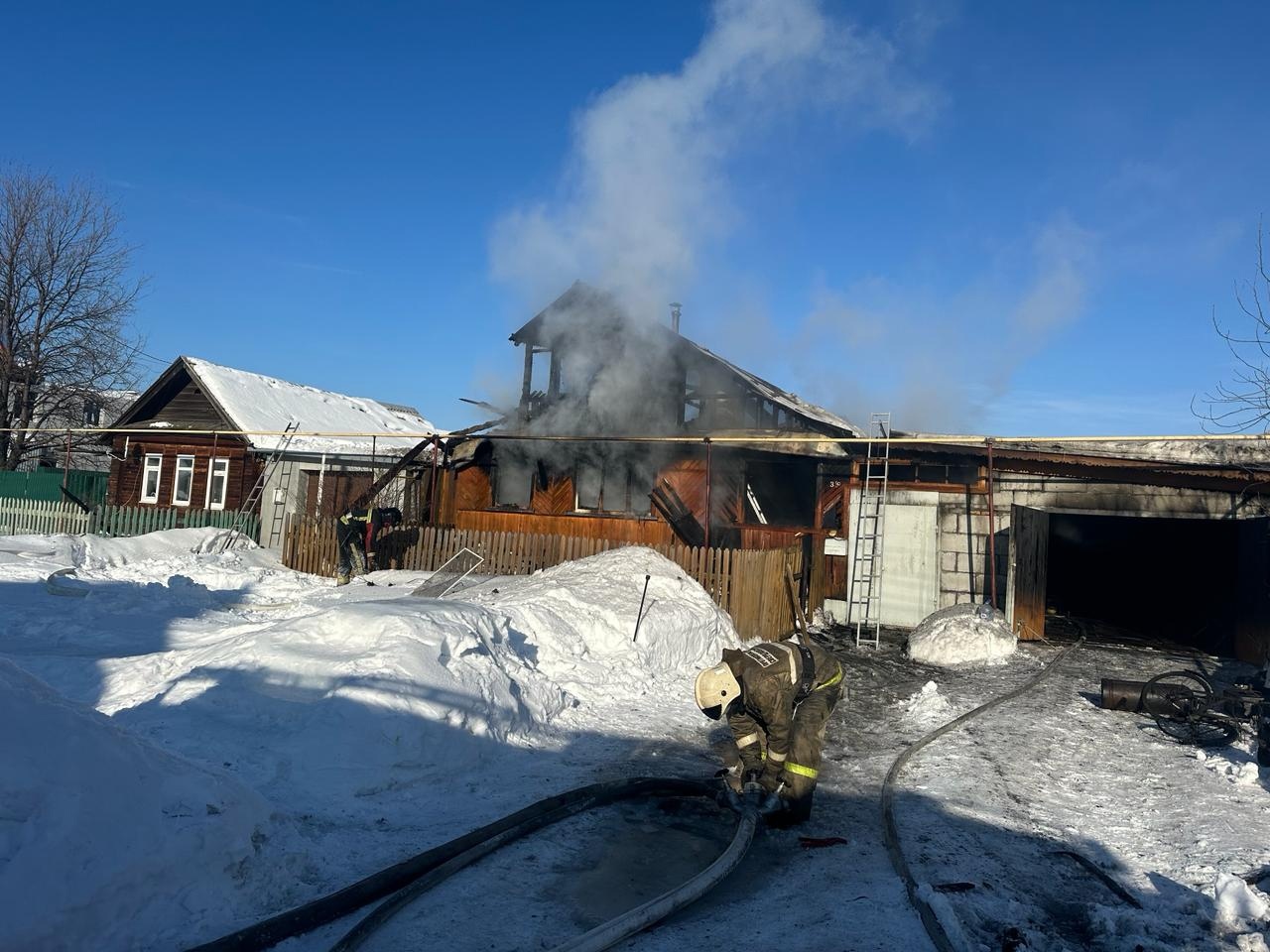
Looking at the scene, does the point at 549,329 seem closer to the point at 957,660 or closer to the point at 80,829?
the point at 957,660

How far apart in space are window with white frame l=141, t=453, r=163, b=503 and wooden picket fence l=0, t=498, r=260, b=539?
384 cm

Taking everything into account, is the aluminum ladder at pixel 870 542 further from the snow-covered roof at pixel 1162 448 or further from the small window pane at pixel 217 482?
the small window pane at pixel 217 482

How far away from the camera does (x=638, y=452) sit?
707 inches

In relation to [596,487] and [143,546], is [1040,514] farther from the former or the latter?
[143,546]

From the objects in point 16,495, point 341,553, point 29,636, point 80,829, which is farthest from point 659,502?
point 16,495

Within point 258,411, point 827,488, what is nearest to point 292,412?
point 258,411

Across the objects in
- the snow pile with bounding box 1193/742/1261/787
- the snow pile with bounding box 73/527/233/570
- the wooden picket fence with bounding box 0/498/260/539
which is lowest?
the snow pile with bounding box 1193/742/1261/787

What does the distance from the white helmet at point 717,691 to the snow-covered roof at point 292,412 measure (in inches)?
666

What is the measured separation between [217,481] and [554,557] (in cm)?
1517

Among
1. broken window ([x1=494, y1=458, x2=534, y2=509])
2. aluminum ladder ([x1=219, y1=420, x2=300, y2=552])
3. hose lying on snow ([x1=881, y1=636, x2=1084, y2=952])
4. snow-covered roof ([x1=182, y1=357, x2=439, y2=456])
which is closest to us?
hose lying on snow ([x1=881, y1=636, x2=1084, y2=952])

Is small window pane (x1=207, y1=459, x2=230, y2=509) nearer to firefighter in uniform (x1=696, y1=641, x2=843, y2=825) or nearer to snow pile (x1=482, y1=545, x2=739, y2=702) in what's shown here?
snow pile (x1=482, y1=545, x2=739, y2=702)

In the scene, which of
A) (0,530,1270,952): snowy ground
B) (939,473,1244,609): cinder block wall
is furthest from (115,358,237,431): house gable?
(939,473,1244,609): cinder block wall

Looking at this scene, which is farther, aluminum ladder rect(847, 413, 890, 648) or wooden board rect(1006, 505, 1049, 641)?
aluminum ladder rect(847, 413, 890, 648)

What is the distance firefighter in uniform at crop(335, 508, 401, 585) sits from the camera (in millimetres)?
15773
